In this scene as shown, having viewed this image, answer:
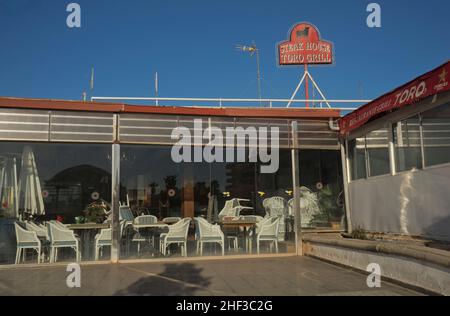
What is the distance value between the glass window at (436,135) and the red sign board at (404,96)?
0.43 metres

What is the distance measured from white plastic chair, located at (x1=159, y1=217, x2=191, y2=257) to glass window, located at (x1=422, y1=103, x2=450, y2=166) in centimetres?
531

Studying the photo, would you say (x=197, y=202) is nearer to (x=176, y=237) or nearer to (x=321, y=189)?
(x=176, y=237)

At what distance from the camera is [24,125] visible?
9328mm

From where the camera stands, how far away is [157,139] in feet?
32.7

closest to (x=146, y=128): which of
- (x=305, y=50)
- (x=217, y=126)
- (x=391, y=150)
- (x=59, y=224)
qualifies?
(x=217, y=126)

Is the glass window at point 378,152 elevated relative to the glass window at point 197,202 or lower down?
elevated

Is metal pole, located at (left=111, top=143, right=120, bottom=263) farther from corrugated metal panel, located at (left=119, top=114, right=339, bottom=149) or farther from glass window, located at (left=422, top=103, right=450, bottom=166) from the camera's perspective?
glass window, located at (left=422, top=103, right=450, bottom=166)

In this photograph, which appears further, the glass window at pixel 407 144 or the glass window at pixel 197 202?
the glass window at pixel 197 202

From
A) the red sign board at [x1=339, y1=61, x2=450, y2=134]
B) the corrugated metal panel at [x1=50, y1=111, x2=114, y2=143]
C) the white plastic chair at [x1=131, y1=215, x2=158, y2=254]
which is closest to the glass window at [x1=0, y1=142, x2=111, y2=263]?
the corrugated metal panel at [x1=50, y1=111, x2=114, y2=143]

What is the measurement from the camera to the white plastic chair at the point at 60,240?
929cm

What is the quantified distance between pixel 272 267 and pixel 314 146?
3.54 metres

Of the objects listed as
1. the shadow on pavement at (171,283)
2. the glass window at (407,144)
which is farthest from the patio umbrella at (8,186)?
the glass window at (407,144)

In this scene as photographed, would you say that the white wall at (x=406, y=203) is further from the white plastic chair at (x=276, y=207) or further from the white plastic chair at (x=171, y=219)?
the white plastic chair at (x=171, y=219)
